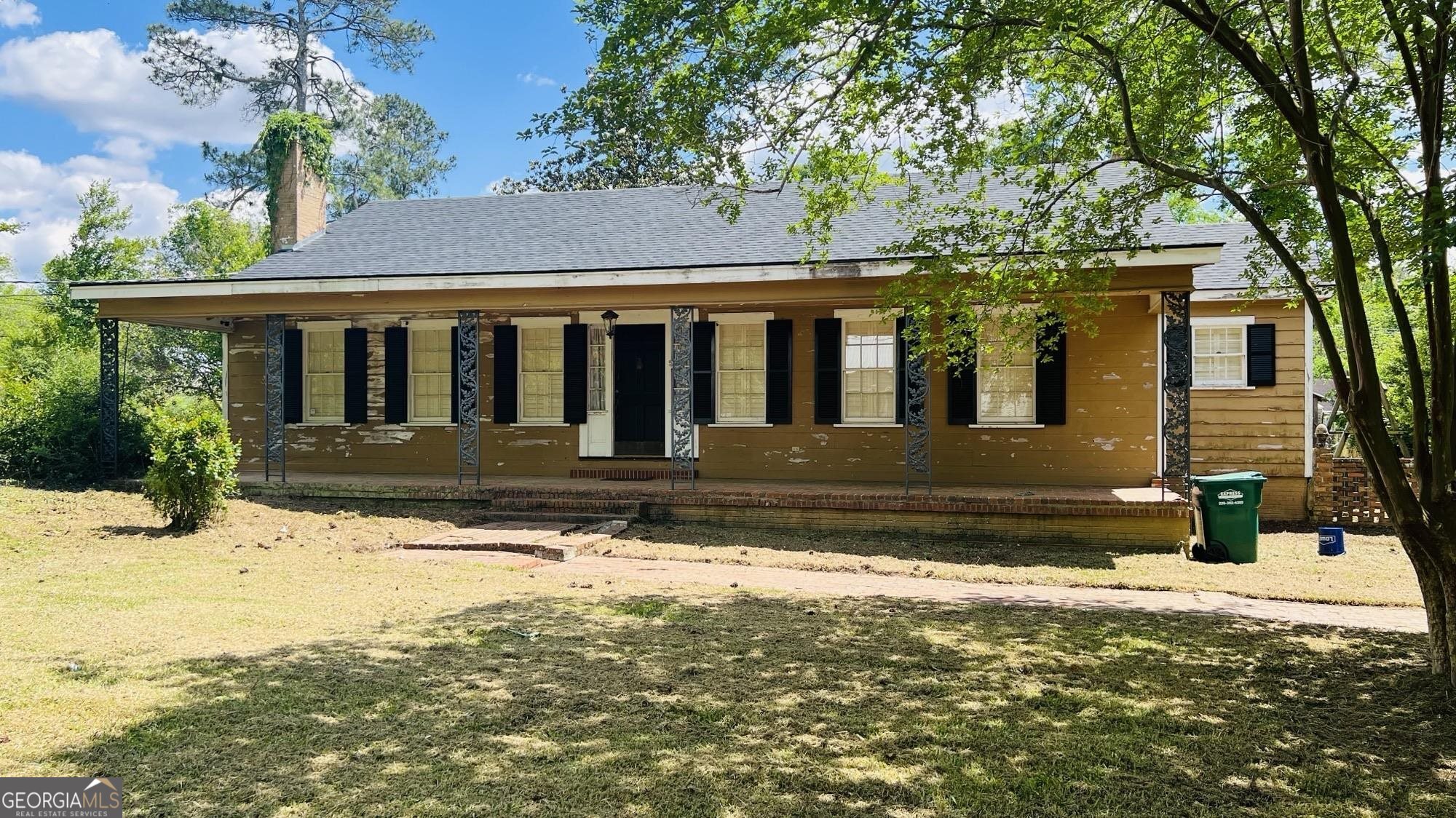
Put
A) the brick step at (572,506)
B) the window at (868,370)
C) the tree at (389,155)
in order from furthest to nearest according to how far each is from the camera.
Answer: the tree at (389,155)
the window at (868,370)
the brick step at (572,506)

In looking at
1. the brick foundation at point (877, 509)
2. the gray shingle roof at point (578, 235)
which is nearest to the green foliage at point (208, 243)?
the gray shingle roof at point (578, 235)

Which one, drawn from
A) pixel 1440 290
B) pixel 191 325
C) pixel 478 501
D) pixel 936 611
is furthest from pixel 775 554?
pixel 191 325

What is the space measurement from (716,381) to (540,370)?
267 centimetres

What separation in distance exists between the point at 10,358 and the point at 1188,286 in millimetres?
21997

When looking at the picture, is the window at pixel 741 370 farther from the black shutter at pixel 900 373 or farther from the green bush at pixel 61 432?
the green bush at pixel 61 432

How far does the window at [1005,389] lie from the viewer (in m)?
11.8

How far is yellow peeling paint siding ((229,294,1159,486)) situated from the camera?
1147 cm

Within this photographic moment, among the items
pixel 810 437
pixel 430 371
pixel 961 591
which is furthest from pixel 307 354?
pixel 961 591

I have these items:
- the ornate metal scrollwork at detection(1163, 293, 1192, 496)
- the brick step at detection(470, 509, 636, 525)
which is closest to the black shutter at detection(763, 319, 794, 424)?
the brick step at detection(470, 509, 636, 525)

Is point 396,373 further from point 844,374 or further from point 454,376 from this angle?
point 844,374

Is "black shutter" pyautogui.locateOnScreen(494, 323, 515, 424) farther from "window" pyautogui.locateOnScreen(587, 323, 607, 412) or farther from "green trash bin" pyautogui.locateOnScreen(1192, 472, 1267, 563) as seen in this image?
"green trash bin" pyautogui.locateOnScreen(1192, 472, 1267, 563)

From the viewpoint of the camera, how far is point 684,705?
13.8ft

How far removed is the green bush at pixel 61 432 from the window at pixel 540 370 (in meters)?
5.46

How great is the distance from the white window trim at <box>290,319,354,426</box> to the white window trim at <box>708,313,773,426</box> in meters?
5.65
